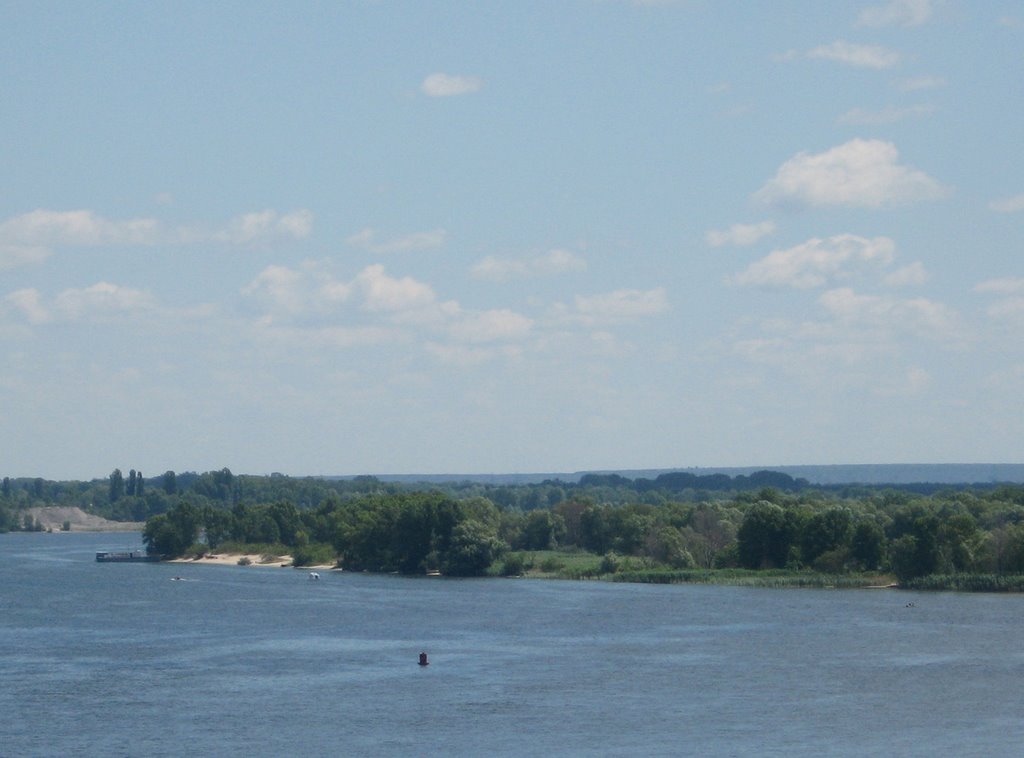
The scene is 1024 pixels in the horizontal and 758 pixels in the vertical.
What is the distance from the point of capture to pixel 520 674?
6475 cm

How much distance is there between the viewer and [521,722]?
5347cm

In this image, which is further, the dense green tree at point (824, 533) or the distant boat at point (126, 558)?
the distant boat at point (126, 558)

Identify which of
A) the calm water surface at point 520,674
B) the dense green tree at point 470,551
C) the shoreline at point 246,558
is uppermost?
the dense green tree at point 470,551

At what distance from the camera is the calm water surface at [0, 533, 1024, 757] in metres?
50.7

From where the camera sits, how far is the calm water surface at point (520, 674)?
50.7 m

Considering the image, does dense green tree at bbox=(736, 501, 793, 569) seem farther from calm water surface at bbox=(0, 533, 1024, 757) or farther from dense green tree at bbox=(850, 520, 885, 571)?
calm water surface at bbox=(0, 533, 1024, 757)

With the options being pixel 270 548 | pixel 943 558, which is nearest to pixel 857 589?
pixel 943 558

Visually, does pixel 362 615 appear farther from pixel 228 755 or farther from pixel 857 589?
pixel 228 755

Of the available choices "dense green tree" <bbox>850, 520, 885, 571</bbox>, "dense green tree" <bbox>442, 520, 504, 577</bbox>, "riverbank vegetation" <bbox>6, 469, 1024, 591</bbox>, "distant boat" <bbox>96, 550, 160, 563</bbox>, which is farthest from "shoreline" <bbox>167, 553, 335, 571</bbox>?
"dense green tree" <bbox>850, 520, 885, 571</bbox>

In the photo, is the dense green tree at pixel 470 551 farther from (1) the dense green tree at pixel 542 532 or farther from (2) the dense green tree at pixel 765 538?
(2) the dense green tree at pixel 765 538

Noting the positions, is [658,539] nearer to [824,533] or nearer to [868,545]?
[824,533]

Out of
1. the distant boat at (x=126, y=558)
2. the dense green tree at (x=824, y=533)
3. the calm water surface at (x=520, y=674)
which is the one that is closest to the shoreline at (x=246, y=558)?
the distant boat at (x=126, y=558)

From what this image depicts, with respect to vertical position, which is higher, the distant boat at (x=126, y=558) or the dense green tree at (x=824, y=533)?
the dense green tree at (x=824, y=533)

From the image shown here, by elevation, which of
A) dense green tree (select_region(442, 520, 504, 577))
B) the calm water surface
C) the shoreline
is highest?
dense green tree (select_region(442, 520, 504, 577))
